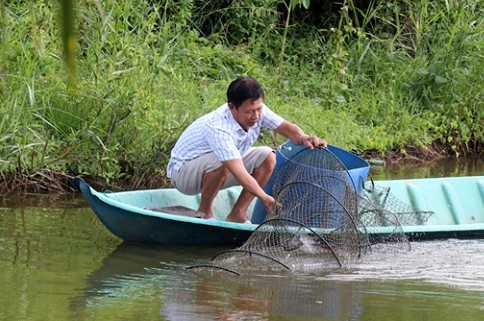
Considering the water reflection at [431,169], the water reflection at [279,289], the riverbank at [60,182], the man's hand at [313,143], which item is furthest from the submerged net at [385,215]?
the water reflection at [431,169]

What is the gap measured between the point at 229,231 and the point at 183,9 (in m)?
5.42

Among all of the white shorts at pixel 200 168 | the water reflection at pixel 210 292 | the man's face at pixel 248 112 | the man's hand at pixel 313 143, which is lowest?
the water reflection at pixel 210 292

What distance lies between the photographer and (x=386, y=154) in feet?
35.3

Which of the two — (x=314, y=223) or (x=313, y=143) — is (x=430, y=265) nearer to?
(x=314, y=223)

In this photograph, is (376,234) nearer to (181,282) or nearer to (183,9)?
(181,282)

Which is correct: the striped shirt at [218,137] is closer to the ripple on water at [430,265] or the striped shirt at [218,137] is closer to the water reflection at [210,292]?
the water reflection at [210,292]

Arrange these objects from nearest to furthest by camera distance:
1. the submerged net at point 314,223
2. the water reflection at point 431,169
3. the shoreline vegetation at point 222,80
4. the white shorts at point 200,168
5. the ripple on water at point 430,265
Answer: the ripple on water at point 430,265, the submerged net at point 314,223, the white shorts at point 200,168, the shoreline vegetation at point 222,80, the water reflection at point 431,169

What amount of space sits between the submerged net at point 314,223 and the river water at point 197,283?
14 centimetres

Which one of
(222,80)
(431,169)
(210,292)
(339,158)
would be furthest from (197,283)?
(431,169)

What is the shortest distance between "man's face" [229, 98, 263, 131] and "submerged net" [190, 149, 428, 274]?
1.67ft

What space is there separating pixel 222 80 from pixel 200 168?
Result: 13.8ft

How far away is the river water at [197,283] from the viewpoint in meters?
4.67

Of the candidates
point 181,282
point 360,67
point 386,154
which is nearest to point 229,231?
point 181,282

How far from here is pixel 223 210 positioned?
22.7 ft
